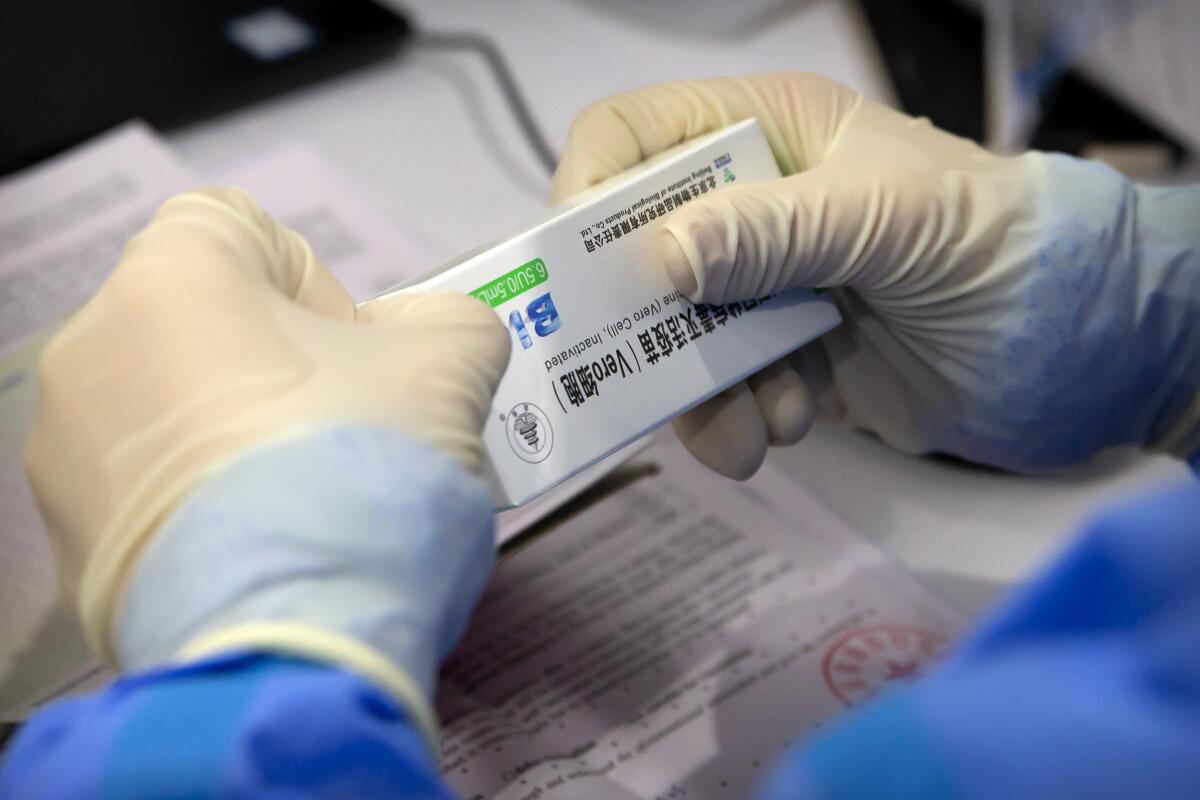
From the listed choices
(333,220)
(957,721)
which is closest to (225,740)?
(957,721)

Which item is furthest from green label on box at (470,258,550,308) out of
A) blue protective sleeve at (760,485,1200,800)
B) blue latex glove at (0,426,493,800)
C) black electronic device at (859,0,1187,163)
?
black electronic device at (859,0,1187,163)

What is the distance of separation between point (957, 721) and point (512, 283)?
10.3 inches

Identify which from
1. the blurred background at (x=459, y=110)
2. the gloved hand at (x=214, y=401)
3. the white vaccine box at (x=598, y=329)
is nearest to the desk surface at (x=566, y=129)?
the blurred background at (x=459, y=110)

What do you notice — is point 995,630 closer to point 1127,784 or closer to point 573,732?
point 1127,784

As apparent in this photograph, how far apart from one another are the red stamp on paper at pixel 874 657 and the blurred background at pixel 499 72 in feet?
1.30

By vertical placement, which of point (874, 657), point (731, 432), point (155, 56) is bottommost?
point (874, 657)

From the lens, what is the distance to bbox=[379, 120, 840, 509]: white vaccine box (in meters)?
0.41

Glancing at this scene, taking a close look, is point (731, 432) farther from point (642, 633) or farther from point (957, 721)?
point (957, 721)

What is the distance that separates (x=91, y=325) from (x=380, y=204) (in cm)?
41

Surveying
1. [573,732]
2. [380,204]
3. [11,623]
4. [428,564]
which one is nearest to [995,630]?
[428,564]

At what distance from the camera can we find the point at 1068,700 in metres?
0.21

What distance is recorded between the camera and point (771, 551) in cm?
55

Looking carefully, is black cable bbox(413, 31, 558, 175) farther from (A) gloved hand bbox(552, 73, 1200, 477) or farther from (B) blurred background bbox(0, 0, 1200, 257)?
(A) gloved hand bbox(552, 73, 1200, 477)

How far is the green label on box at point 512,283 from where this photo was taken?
411mm
